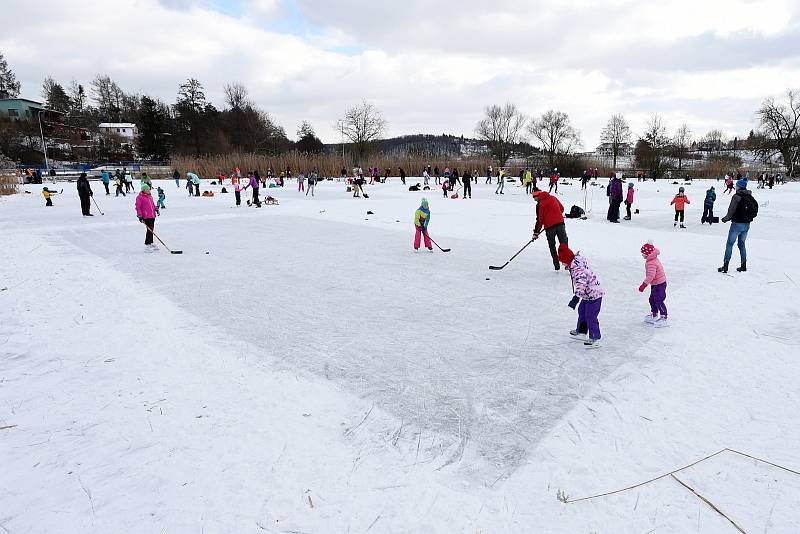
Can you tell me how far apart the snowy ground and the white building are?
78682mm

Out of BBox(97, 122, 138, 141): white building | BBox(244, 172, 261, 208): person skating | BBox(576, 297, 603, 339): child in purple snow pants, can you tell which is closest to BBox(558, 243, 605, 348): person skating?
BBox(576, 297, 603, 339): child in purple snow pants

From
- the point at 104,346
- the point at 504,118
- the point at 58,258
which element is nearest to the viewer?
the point at 104,346

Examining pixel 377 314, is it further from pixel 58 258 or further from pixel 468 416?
pixel 58 258

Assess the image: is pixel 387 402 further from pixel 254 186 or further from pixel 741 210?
pixel 254 186

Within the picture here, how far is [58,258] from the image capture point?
8.96 metres

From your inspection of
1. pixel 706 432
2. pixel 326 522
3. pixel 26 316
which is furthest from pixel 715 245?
pixel 26 316

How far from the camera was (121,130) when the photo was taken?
76.4 metres

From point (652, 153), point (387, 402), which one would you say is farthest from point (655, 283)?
point (652, 153)

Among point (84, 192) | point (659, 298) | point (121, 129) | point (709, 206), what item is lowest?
point (659, 298)

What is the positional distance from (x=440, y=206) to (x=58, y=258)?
1434 cm

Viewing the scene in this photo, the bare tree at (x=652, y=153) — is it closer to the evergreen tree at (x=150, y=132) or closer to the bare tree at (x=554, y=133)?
the bare tree at (x=554, y=133)

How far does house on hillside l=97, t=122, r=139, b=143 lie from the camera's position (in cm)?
7085

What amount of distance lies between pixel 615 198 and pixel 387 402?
13.8 m

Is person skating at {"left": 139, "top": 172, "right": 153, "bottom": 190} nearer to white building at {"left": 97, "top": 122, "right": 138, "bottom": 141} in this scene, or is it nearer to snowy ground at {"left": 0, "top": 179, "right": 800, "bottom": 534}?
snowy ground at {"left": 0, "top": 179, "right": 800, "bottom": 534}
